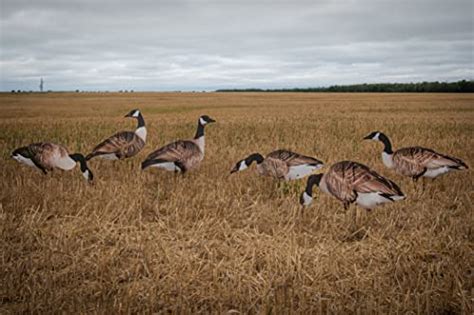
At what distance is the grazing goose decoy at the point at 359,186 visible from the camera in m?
5.70

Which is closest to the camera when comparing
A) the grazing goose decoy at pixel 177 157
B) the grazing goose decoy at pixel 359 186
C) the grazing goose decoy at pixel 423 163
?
the grazing goose decoy at pixel 359 186

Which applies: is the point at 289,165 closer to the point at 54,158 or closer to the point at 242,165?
the point at 242,165

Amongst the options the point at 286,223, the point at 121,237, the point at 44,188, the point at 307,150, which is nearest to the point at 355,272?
the point at 286,223

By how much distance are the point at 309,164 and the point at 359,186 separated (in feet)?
6.35

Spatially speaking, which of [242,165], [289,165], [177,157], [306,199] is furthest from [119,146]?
[306,199]

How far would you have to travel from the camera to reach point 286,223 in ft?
20.7

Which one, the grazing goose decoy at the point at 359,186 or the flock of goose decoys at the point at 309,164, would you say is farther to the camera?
the flock of goose decoys at the point at 309,164

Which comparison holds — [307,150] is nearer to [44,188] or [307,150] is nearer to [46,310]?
[44,188]

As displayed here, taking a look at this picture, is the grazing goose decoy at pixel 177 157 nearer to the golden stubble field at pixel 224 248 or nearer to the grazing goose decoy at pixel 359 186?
the golden stubble field at pixel 224 248

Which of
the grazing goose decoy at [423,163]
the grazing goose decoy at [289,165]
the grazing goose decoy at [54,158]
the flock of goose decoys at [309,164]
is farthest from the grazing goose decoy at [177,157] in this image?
the grazing goose decoy at [423,163]

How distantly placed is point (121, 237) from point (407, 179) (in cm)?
620

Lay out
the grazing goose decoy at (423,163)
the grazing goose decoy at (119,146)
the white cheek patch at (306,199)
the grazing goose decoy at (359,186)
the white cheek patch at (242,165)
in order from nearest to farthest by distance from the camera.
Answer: the grazing goose decoy at (359,186), the white cheek patch at (306,199), the grazing goose decoy at (423,163), the white cheek patch at (242,165), the grazing goose decoy at (119,146)

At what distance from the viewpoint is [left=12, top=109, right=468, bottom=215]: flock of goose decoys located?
5.86 m

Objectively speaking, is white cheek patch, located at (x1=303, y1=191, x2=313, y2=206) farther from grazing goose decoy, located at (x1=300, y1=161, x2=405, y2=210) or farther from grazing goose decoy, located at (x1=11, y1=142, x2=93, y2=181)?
grazing goose decoy, located at (x1=11, y1=142, x2=93, y2=181)
